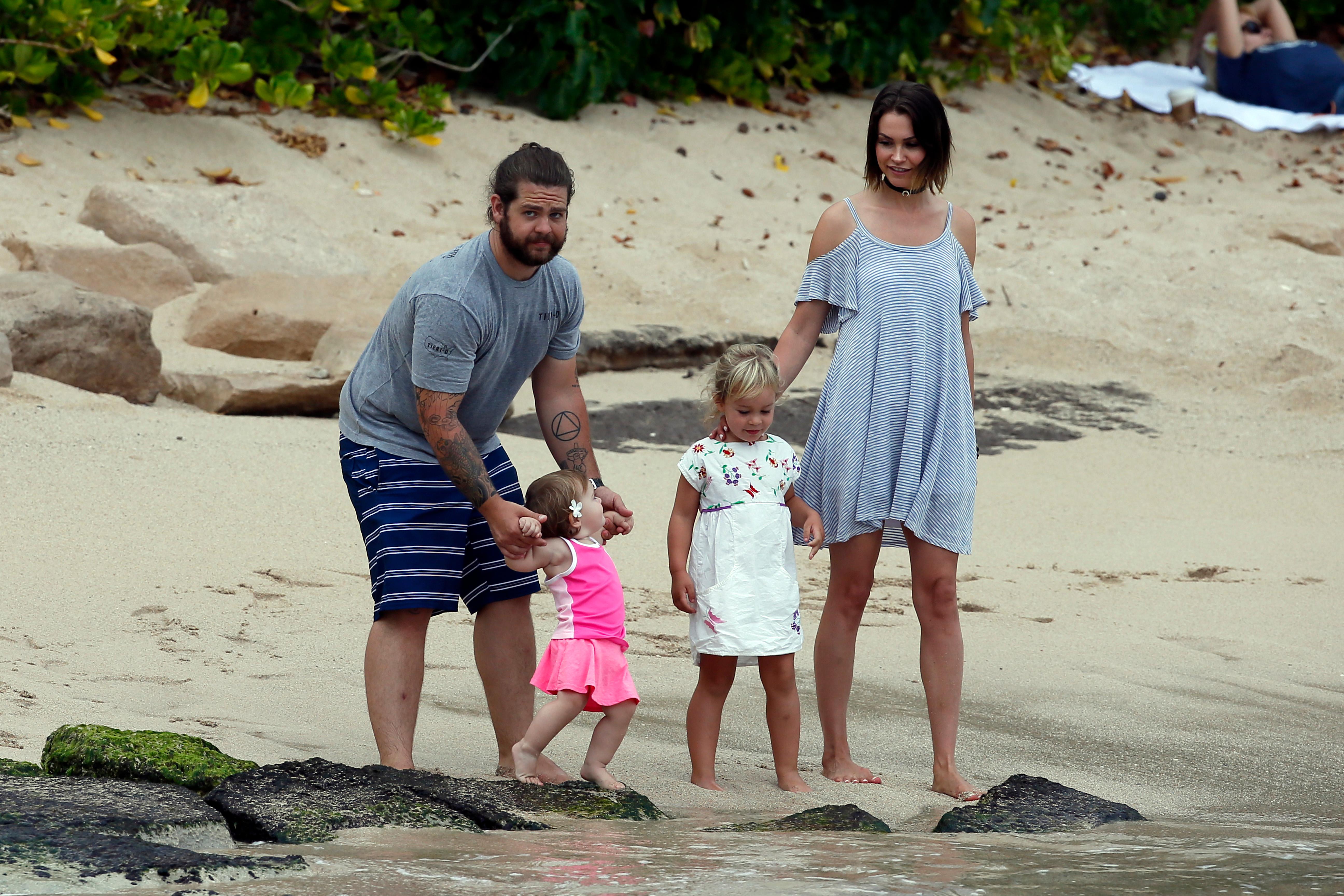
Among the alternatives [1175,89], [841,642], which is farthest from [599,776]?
[1175,89]

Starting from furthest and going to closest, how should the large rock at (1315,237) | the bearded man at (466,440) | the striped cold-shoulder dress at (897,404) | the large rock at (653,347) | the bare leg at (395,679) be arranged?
1. the large rock at (1315,237)
2. the large rock at (653,347)
3. the striped cold-shoulder dress at (897,404)
4. the bare leg at (395,679)
5. the bearded man at (466,440)

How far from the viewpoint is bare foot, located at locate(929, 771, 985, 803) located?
10.8 feet

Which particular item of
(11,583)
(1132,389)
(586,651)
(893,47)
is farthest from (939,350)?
(893,47)

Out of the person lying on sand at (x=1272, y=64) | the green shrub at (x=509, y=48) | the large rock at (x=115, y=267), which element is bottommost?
the large rock at (x=115, y=267)

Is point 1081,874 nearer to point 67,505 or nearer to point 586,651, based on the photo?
point 586,651

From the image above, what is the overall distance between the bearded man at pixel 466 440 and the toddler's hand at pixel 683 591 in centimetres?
17

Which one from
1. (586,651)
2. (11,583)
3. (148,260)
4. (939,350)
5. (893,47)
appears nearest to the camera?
(586,651)

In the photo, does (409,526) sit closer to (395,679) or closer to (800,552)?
(395,679)

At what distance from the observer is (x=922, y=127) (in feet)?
11.2

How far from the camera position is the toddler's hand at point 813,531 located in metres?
3.33

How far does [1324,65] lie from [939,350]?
10.9 metres

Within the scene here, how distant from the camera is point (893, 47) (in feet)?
38.0

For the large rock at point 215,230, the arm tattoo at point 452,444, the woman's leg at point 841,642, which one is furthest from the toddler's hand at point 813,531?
the large rock at point 215,230

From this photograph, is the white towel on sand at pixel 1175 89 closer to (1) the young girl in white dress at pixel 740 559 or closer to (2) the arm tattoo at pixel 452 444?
(1) the young girl in white dress at pixel 740 559
